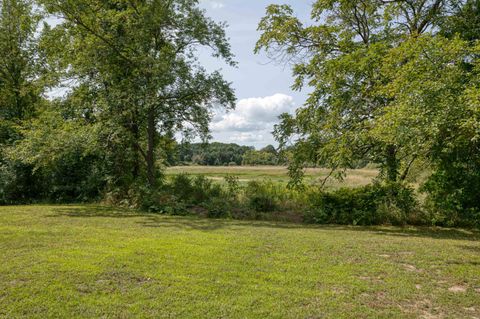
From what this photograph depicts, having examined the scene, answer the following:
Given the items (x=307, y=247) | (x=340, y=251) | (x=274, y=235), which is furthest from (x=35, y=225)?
(x=340, y=251)

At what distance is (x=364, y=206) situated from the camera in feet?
37.8

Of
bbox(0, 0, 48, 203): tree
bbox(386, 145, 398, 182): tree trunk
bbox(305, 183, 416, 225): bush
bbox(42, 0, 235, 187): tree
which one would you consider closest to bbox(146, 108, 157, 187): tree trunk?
bbox(42, 0, 235, 187): tree

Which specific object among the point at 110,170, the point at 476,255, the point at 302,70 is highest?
the point at 302,70

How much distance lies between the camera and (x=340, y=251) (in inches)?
266

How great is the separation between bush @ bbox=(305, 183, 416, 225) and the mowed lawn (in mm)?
2587

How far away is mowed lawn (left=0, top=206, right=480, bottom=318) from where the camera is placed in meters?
4.10

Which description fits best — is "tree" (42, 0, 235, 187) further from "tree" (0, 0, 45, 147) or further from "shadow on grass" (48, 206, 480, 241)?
"tree" (0, 0, 45, 147)

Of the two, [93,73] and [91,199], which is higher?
[93,73]

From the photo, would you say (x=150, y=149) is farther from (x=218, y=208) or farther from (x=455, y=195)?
(x=455, y=195)

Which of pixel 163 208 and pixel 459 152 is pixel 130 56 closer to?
pixel 163 208

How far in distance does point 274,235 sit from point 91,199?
10.5m

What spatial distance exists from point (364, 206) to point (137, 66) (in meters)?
10.5

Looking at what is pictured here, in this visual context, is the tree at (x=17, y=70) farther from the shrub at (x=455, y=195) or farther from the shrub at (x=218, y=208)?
the shrub at (x=455, y=195)

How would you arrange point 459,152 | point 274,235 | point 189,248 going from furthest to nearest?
point 459,152
point 274,235
point 189,248
